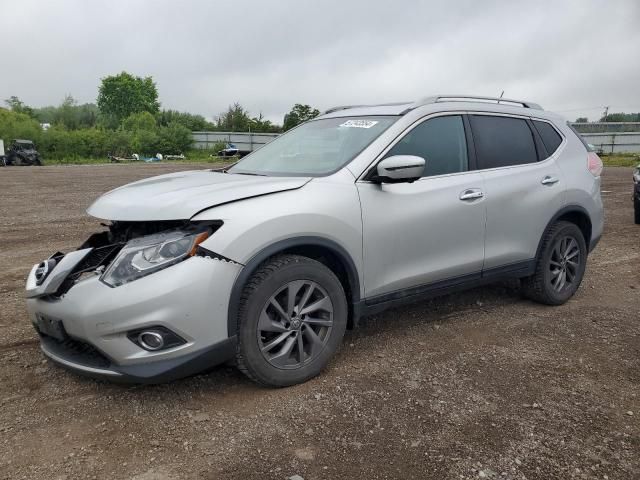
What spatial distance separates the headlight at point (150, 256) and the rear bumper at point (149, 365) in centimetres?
44

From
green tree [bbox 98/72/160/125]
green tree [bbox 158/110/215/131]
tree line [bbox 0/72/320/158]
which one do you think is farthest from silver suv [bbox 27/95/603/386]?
green tree [bbox 98/72/160/125]

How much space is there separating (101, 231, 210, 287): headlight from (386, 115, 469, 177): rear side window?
60.6 inches

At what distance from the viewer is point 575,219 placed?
488cm

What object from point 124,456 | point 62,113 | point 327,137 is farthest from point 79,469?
point 62,113

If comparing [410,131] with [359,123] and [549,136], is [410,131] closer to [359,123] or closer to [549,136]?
[359,123]

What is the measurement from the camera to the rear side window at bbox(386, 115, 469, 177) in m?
3.73

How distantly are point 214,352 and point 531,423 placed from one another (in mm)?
1733

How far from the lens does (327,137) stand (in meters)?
4.00

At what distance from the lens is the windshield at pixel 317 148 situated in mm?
3615

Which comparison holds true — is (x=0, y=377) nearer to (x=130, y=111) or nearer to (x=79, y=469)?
(x=79, y=469)

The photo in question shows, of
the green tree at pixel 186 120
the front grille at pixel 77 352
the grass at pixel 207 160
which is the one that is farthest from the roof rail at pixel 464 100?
the green tree at pixel 186 120

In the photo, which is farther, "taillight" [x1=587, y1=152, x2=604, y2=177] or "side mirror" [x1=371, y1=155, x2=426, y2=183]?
"taillight" [x1=587, y1=152, x2=604, y2=177]

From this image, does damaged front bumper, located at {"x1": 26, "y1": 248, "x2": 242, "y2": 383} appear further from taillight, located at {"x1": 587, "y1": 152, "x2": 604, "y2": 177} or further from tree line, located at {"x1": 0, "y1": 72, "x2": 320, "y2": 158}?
tree line, located at {"x1": 0, "y1": 72, "x2": 320, "y2": 158}

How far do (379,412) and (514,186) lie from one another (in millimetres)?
2254
